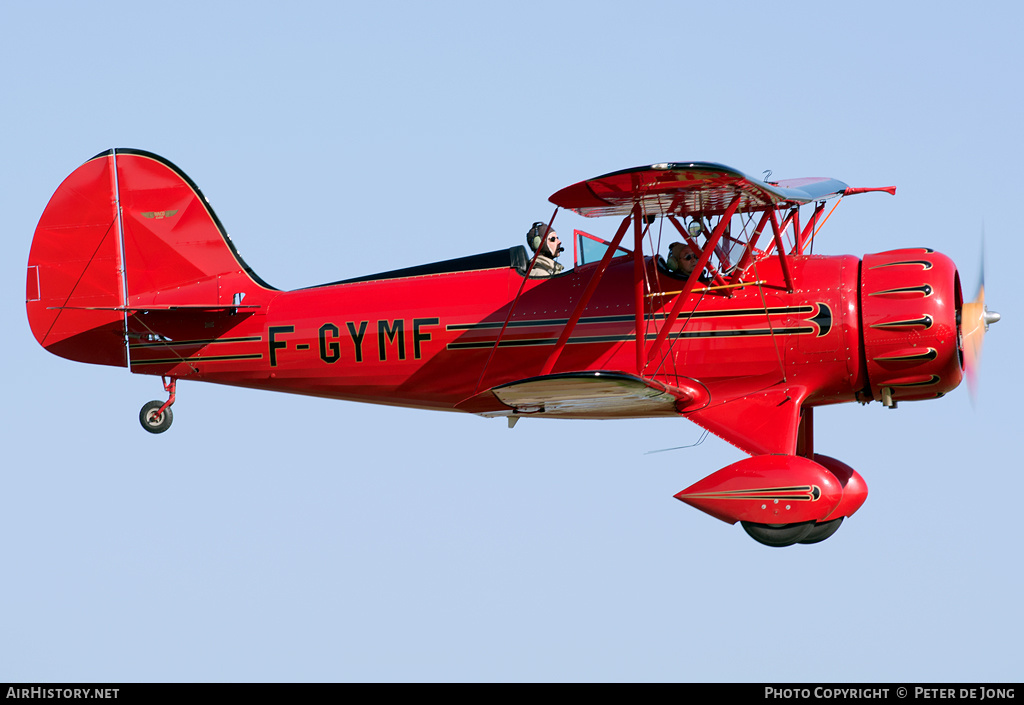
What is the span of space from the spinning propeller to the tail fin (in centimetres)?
688

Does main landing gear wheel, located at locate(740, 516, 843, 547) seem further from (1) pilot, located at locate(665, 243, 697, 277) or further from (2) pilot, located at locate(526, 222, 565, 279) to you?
(2) pilot, located at locate(526, 222, 565, 279)

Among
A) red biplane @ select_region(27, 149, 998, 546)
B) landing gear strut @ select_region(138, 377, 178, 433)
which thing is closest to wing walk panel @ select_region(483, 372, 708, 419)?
red biplane @ select_region(27, 149, 998, 546)

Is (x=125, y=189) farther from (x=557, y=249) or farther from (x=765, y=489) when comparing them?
(x=765, y=489)

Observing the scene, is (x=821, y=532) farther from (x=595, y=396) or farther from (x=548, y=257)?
(x=548, y=257)

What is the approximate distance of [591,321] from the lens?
573 inches

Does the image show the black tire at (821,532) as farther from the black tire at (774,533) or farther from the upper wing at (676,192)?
the upper wing at (676,192)

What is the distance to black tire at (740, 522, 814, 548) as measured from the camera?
527 inches

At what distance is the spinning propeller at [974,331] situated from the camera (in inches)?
561

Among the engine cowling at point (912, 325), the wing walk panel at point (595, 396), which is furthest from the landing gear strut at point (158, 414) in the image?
the engine cowling at point (912, 325)

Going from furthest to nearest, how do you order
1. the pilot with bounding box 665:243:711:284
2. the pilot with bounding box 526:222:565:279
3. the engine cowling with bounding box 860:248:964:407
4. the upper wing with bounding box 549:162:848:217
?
the pilot with bounding box 526:222:565:279 < the pilot with bounding box 665:243:711:284 < the engine cowling with bounding box 860:248:964:407 < the upper wing with bounding box 549:162:848:217

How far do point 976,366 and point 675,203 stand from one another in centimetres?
324

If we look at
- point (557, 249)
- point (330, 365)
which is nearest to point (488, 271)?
point (557, 249)

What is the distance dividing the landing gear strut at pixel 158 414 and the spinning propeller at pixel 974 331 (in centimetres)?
780
